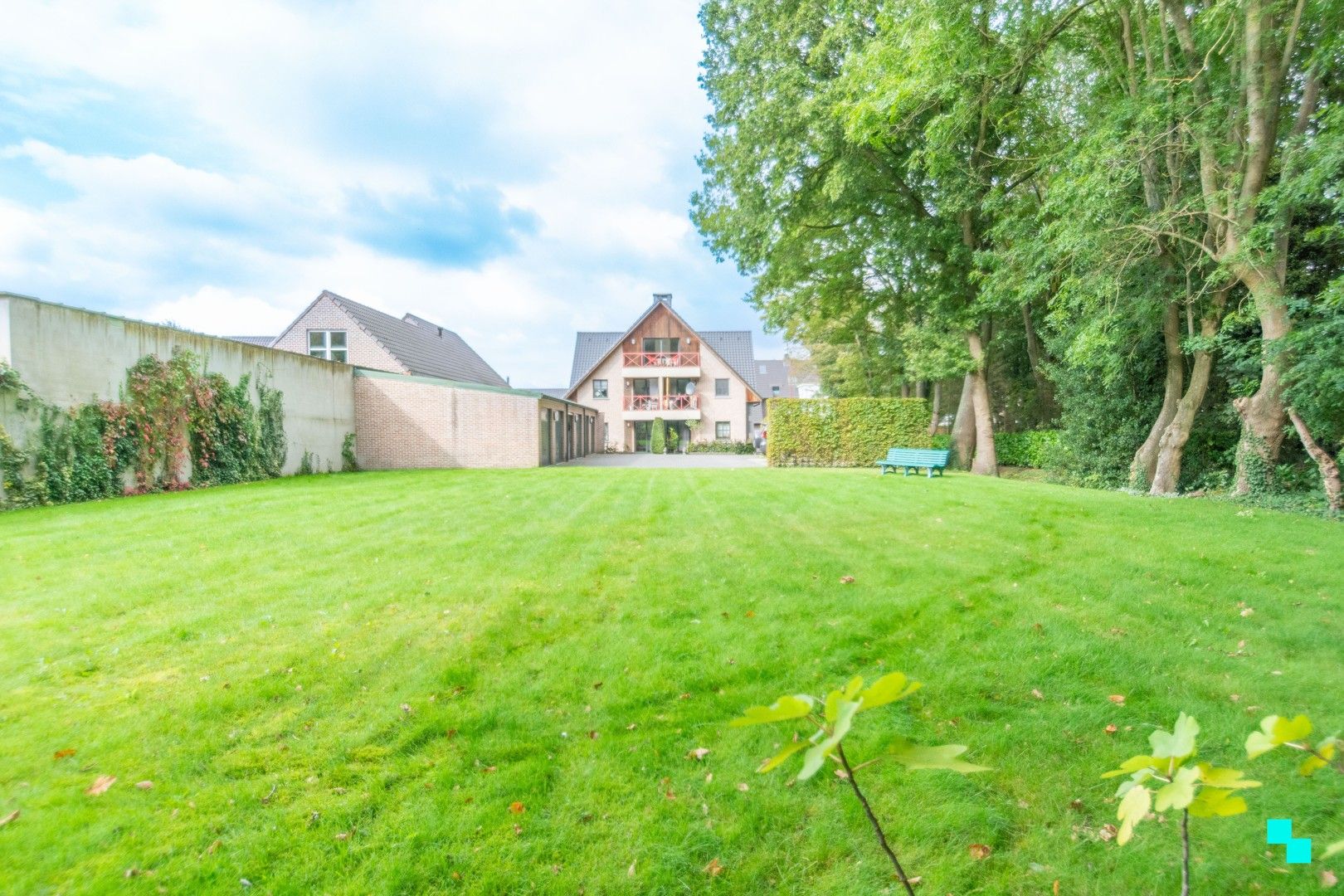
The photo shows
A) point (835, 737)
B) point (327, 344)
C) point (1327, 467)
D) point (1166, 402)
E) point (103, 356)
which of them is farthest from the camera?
point (327, 344)

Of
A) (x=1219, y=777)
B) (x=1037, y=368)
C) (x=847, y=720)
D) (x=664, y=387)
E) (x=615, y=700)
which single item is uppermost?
(x=664, y=387)

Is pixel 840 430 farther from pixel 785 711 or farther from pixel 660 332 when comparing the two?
pixel 785 711

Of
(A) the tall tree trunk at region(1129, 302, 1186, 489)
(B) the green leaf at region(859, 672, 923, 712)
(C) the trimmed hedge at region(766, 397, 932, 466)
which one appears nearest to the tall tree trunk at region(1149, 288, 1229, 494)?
(A) the tall tree trunk at region(1129, 302, 1186, 489)

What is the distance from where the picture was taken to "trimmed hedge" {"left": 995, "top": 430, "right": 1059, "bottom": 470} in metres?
15.7

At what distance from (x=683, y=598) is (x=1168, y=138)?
1222 centimetres

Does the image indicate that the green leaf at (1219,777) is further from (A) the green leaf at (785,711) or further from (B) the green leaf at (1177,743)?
(A) the green leaf at (785,711)

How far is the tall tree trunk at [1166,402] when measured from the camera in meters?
11.5

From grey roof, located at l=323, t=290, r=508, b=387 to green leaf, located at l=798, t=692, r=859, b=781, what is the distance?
81.1 ft

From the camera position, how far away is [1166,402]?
11.9 meters

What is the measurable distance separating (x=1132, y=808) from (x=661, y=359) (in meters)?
34.0

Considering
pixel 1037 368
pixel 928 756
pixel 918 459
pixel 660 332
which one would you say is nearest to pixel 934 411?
pixel 1037 368

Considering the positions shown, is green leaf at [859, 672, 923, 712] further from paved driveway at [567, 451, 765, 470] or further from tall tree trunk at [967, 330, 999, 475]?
tall tree trunk at [967, 330, 999, 475]

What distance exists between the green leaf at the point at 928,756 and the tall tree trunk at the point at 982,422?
60.9ft

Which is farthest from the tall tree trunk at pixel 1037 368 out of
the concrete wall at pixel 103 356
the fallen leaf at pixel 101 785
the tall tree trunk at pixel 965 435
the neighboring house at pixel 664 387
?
the concrete wall at pixel 103 356
